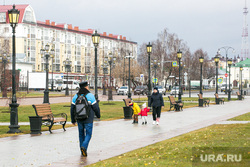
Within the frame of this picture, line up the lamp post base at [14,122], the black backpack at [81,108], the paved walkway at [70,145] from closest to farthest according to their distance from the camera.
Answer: the paved walkway at [70,145]
the black backpack at [81,108]
the lamp post base at [14,122]

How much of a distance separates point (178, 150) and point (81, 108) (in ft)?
8.00

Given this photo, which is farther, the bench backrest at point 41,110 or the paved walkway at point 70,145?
the bench backrest at point 41,110

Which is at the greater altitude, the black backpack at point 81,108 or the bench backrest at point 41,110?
the black backpack at point 81,108

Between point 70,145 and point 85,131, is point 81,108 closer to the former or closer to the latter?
point 85,131

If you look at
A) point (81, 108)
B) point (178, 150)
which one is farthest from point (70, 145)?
point (178, 150)

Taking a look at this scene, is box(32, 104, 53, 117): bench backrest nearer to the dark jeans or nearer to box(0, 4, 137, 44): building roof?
the dark jeans

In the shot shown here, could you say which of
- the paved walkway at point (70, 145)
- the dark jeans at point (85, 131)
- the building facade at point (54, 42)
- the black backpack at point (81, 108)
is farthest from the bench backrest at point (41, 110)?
the building facade at point (54, 42)

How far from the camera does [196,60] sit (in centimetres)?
11250

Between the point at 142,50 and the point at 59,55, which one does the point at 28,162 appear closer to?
the point at 142,50

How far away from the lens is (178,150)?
10383 millimetres

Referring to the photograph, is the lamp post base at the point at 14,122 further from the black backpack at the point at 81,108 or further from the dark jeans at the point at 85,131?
the black backpack at the point at 81,108

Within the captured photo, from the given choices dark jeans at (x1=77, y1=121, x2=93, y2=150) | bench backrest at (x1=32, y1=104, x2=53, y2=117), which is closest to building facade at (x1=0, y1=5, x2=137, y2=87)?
bench backrest at (x1=32, y1=104, x2=53, y2=117)

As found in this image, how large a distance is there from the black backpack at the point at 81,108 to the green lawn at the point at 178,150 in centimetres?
119

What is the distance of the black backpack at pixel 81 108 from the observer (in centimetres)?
1006
